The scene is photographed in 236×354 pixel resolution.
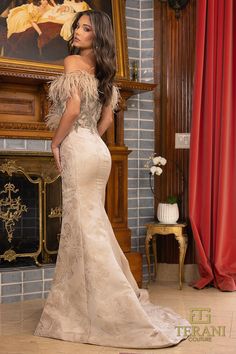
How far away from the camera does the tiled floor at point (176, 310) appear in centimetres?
269

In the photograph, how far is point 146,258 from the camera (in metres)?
4.52

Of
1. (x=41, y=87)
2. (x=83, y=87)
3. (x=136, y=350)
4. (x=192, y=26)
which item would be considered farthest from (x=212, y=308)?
(x=192, y=26)

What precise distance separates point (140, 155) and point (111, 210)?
0.59 meters

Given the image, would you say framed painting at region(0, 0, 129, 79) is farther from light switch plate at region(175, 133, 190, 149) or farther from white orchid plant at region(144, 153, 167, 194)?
light switch plate at region(175, 133, 190, 149)

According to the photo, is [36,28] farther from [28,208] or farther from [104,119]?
[28,208]

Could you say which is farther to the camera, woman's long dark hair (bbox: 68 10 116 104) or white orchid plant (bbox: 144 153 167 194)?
white orchid plant (bbox: 144 153 167 194)

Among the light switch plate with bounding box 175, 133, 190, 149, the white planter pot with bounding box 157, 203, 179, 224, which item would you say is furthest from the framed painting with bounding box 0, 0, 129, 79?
the white planter pot with bounding box 157, 203, 179, 224

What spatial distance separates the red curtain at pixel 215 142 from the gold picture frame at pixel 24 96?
→ 1181 millimetres

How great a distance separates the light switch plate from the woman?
1609mm

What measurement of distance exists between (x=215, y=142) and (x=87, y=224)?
177cm

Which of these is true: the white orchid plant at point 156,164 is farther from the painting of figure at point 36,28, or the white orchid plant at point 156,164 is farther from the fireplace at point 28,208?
the painting of figure at point 36,28

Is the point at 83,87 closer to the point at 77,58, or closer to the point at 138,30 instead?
the point at 77,58

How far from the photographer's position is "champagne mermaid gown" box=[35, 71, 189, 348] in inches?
109

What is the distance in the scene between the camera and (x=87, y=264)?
2.87 m
